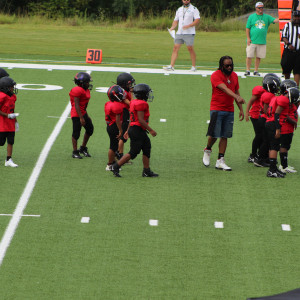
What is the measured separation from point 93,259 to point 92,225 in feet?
3.34

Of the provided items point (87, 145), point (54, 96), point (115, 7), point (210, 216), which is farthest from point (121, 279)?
point (115, 7)

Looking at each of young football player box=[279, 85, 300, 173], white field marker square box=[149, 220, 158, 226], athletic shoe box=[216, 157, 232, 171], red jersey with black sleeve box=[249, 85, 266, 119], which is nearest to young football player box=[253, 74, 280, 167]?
red jersey with black sleeve box=[249, 85, 266, 119]

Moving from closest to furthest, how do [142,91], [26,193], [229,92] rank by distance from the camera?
[26,193] < [142,91] < [229,92]

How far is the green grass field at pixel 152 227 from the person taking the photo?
279 inches

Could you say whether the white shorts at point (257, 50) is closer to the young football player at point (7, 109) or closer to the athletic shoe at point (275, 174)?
the athletic shoe at point (275, 174)

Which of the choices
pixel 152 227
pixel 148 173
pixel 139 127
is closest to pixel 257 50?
pixel 148 173

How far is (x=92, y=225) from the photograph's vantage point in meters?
8.59

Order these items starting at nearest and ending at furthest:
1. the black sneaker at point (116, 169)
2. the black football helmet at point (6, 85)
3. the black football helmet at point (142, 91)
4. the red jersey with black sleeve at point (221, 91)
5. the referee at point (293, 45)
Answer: the black football helmet at point (142, 91), the black sneaker at point (116, 169), the black football helmet at point (6, 85), the red jersey with black sleeve at point (221, 91), the referee at point (293, 45)

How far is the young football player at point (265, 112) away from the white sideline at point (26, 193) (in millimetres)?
3250

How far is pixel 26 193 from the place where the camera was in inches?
383

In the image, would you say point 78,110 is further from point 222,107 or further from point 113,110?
point 222,107

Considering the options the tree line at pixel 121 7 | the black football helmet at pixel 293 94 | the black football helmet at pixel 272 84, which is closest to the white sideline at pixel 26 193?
the black football helmet at pixel 272 84

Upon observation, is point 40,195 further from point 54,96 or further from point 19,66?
point 19,66

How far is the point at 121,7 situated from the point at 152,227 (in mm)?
41214
